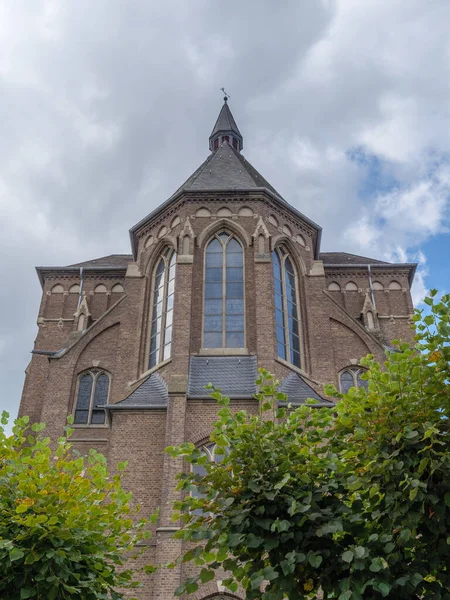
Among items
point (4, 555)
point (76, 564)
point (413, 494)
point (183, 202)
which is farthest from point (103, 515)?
point (183, 202)

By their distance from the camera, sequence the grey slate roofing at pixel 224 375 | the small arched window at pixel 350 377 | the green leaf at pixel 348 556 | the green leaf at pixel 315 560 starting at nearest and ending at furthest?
the green leaf at pixel 348 556 → the green leaf at pixel 315 560 → the grey slate roofing at pixel 224 375 → the small arched window at pixel 350 377

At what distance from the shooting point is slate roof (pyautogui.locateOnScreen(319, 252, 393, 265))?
31.6 m

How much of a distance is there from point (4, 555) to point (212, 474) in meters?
2.79

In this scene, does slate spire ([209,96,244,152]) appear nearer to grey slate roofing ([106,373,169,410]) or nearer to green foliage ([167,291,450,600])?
grey slate roofing ([106,373,169,410])

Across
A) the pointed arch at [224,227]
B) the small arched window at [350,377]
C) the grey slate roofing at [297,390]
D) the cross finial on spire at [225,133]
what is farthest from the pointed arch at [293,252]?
the cross finial on spire at [225,133]

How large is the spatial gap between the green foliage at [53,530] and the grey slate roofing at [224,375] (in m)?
9.53

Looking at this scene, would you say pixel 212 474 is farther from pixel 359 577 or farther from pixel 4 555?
pixel 4 555

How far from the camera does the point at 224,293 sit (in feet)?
75.2

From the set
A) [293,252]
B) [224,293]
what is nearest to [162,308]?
[224,293]

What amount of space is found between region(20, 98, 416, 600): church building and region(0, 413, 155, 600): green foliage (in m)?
7.87

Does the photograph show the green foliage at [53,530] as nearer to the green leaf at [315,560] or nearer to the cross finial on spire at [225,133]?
the green leaf at [315,560]

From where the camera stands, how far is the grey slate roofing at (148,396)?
63.8 feet

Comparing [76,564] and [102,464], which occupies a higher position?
[102,464]

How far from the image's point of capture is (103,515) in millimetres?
9531
